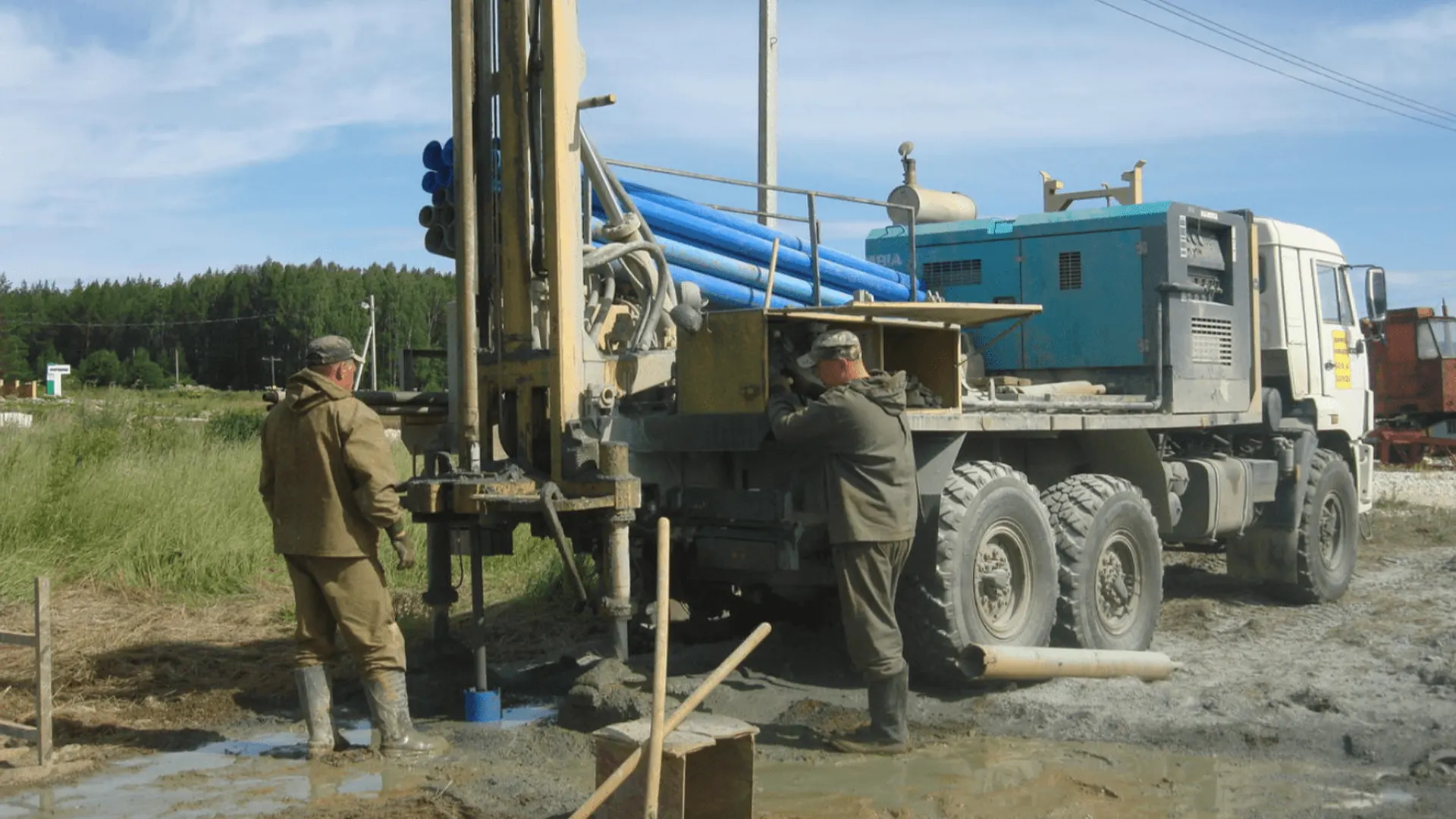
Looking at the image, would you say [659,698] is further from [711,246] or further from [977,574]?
[711,246]

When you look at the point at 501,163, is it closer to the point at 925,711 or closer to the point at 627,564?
the point at 627,564

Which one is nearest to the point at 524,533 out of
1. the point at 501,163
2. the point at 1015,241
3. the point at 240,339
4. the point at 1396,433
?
the point at 1015,241

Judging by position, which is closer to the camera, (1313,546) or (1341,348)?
(1313,546)

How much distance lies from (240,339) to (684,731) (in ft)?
234

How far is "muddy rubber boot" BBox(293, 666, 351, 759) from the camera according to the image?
6.54 metres

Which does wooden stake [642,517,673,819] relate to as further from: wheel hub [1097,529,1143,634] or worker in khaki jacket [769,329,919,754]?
wheel hub [1097,529,1143,634]

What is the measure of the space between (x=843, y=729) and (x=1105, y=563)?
2553 mm

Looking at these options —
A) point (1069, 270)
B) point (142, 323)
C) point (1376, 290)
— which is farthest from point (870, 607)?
point (142, 323)

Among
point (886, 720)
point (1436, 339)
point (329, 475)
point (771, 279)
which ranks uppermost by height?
point (1436, 339)

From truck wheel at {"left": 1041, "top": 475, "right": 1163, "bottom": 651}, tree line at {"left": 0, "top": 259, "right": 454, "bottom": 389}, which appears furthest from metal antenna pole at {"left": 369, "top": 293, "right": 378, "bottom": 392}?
tree line at {"left": 0, "top": 259, "right": 454, "bottom": 389}

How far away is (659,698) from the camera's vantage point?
4695 mm

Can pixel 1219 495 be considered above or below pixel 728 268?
below

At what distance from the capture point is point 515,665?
354 inches

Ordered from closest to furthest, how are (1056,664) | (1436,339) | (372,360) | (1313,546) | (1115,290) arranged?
(1056,664) < (1115,290) < (1313,546) < (372,360) < (1436,339)
